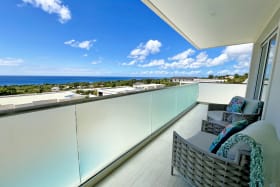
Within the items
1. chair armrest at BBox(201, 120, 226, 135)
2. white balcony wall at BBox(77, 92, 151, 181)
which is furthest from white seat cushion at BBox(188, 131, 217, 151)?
white balcony wall at BBox(77, 92, 151, 181)

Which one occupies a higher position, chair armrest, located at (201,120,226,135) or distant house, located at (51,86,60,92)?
distant house, located at (51,86,60,92)

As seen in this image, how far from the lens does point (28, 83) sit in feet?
3.72

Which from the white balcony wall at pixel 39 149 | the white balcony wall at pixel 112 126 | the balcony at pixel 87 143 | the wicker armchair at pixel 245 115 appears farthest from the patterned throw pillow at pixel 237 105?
the white balcony wall at pixel 39 149

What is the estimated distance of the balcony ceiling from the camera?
6.79 feet

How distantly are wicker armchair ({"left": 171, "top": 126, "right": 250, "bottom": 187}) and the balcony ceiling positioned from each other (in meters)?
2.00

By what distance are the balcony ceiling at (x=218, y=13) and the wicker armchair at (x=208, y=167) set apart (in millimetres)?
1998

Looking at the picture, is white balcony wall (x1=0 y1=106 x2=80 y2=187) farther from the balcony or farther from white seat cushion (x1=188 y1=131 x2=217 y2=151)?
white seat cushion (x1=188 y1=131 x2=217 y2=151)

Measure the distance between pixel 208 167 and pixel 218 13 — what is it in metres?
2.46

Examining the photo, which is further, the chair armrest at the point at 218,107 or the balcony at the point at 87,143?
the chair armrest at the point at 218,107

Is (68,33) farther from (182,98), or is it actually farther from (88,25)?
(182,98)

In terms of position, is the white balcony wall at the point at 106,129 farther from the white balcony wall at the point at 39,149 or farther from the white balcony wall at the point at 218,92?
the white balcony wall at the point at 218,92

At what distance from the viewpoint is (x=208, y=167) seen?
1140 mm

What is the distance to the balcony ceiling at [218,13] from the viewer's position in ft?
6.79

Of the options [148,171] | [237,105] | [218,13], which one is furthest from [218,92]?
[148,171]
